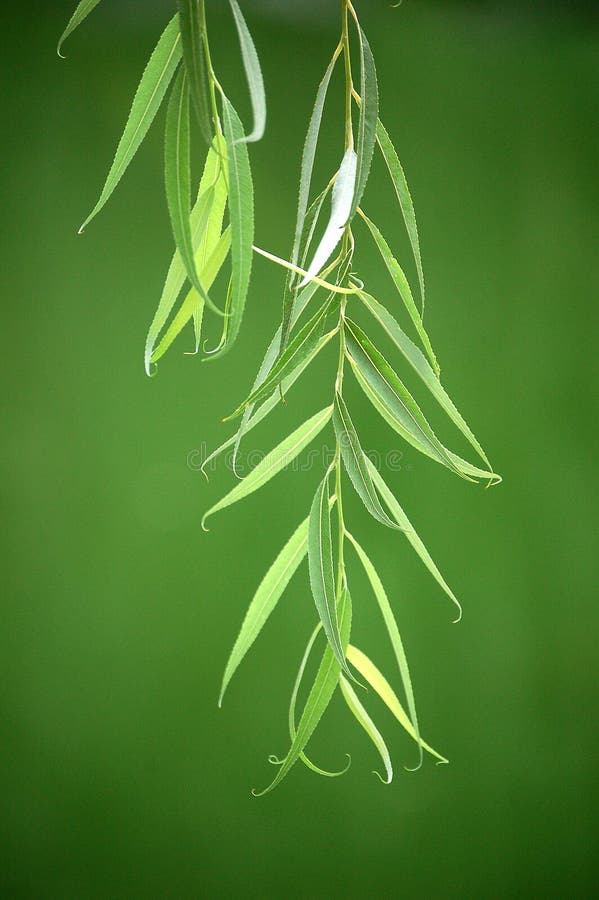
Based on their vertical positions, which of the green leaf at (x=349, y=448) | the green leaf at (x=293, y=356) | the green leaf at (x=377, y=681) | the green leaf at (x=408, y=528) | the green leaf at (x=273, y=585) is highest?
the green leaf at (x=293, y=356)

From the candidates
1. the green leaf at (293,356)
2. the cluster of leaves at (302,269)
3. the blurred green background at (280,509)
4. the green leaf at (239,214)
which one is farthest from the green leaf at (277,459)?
the blurred green background at (280,509)

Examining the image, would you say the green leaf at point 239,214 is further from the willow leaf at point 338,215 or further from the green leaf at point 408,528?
the green leaf at point 408,528

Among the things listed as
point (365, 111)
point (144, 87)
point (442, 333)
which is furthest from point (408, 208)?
point (442, 333)

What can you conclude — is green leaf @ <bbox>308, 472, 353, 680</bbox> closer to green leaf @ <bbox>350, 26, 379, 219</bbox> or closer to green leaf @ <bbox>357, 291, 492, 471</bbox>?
green leaf @ <bbox>357, 291, 492, 471</bbox>

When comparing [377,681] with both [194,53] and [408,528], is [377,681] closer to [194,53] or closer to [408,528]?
[408,528]

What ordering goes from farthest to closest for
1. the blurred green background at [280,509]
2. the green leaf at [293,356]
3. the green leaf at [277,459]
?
the blurred green background at [280,509] < the green leaf at [277,459] < the green leaf at [293,356]

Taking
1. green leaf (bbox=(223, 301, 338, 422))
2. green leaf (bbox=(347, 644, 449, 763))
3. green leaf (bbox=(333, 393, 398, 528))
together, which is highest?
green leaf (bbox=(223, 301, 338, 422))

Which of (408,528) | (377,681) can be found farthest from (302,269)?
(377,681)

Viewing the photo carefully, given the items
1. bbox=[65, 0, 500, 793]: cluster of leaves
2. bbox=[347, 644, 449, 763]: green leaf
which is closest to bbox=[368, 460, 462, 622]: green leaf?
bbox=[65, 0, 500, 793]: cluster of leaves
